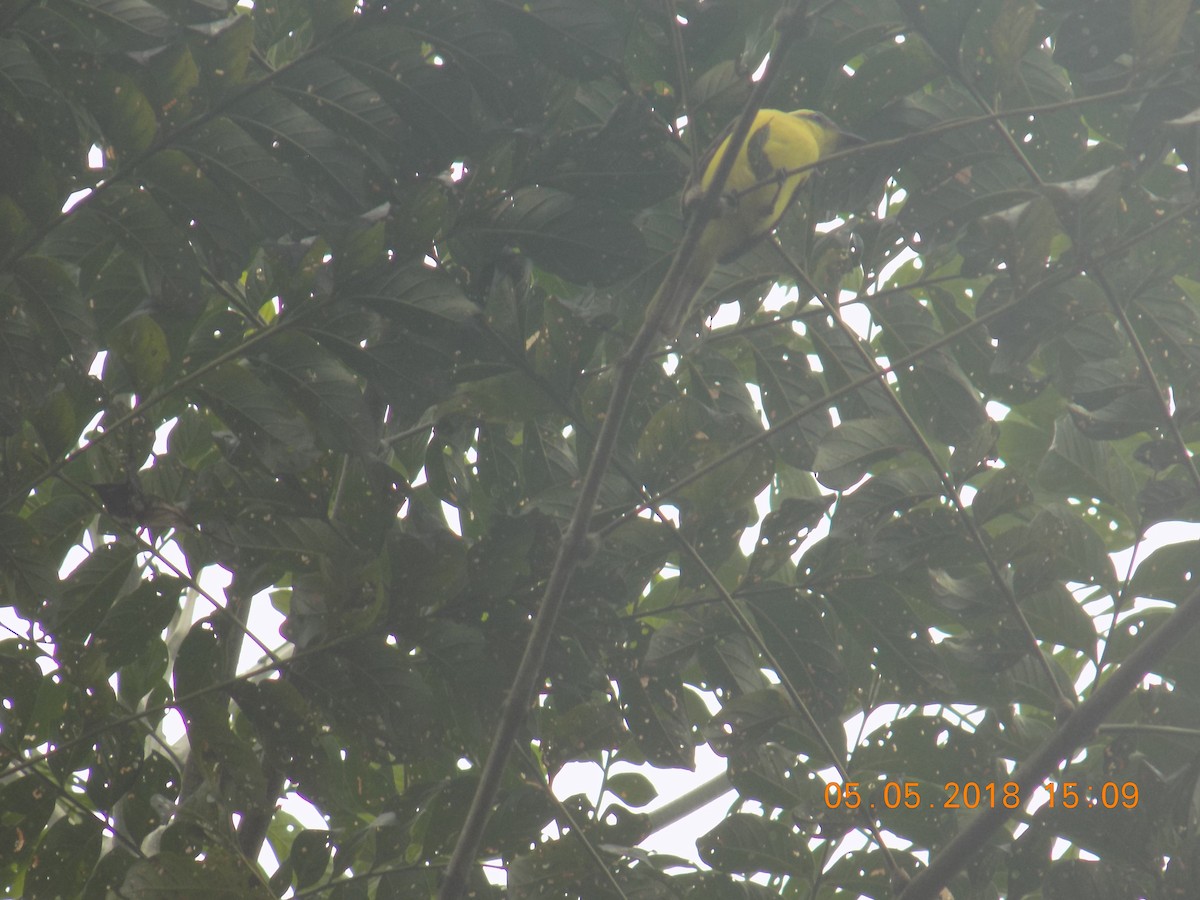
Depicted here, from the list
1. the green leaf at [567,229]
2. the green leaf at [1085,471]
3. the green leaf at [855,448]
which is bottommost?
the green leaf at [855,448]

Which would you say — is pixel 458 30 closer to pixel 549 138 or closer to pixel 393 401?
pixel 549 138

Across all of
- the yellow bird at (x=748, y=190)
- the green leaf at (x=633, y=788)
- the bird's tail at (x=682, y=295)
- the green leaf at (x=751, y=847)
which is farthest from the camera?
the green leaf at (x=633, y=788)

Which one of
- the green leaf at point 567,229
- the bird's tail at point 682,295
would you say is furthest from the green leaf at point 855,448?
the green leaf at point 567,229

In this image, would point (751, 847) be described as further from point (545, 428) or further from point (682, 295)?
point (682, 295)

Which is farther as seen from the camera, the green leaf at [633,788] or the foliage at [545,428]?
the green leaf at [633,788]

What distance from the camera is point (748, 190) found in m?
1.53

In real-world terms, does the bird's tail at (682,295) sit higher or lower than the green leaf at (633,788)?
higher
